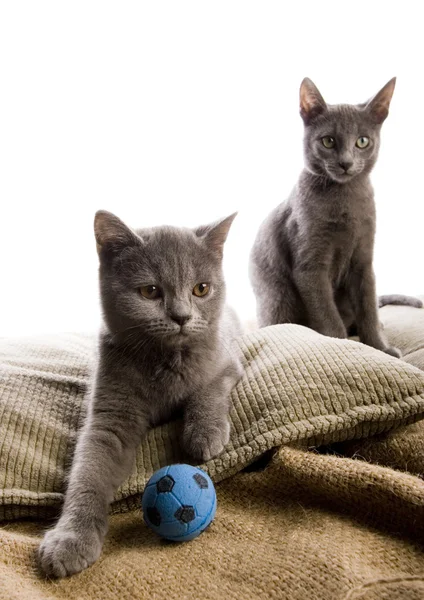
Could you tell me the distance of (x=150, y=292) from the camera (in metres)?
1.07

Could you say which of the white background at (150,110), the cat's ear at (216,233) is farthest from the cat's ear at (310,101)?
the cat's ear at (216,233)

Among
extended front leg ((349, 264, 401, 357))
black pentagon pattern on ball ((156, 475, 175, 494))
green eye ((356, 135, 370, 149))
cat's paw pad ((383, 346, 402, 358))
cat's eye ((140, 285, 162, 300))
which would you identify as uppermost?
green eye ((356, 135, 370, 149))

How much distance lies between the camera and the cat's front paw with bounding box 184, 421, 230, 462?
98 cm

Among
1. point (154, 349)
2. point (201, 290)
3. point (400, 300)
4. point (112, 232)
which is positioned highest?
point (112, 232)

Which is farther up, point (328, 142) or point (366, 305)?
point (328, 142)

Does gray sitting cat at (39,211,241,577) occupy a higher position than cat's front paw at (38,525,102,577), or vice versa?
gray sitting cat at (39,211,241,577)

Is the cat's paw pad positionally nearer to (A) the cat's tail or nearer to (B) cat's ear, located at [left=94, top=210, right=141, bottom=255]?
(A) the cat's tail

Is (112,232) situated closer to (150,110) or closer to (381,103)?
(381,103)

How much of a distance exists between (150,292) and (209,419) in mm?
273

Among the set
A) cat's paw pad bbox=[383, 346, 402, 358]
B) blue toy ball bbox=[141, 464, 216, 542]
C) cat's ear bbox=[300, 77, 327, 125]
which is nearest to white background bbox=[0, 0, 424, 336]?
cat's ear bbox=[300, 77, 327, 125]

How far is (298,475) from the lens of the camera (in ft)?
3.01

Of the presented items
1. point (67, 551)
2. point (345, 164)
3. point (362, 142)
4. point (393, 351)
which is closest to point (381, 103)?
point (362, 142)

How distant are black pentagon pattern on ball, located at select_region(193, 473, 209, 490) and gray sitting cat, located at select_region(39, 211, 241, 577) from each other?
0.09 meters

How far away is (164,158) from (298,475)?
158 cm
